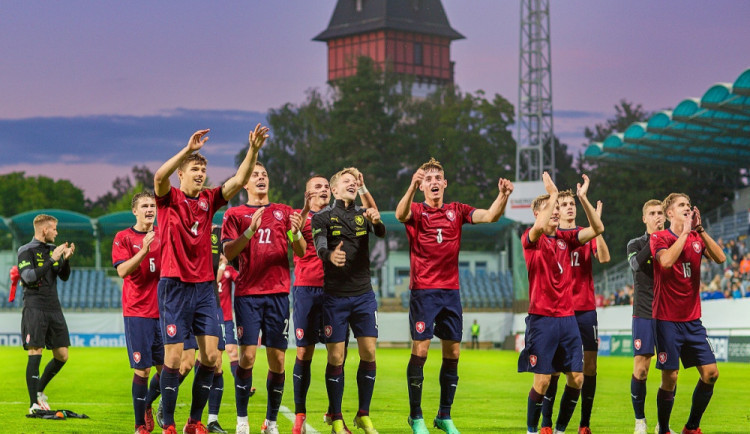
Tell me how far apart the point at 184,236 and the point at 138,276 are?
6.23 feet

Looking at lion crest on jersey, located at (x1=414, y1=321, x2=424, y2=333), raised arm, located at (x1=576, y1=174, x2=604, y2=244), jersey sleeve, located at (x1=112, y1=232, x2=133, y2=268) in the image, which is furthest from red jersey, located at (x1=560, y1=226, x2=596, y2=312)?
jersey sleeve, located at (x1=112, y1=232, x2=133, y2=268)

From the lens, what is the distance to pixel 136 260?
35.8ft

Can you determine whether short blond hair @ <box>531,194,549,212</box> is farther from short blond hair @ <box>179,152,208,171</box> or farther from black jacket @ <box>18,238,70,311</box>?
black jacket @ <box>18,238,70,311</box>

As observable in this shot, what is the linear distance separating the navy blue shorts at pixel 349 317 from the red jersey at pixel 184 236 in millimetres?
1433

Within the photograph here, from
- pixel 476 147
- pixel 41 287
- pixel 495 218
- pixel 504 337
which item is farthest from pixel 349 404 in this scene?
pixel 476 147

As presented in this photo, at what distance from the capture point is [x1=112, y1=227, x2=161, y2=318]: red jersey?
1159 cm

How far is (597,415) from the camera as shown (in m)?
14.4

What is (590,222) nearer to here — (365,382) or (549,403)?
(549,403)

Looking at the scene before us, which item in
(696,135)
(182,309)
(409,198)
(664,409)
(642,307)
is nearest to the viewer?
(182,309)

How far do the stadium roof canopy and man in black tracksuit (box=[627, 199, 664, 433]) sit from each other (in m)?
23.2

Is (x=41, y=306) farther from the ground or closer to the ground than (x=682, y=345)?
farther from the ground

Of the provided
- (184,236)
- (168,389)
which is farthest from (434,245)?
(168,389)

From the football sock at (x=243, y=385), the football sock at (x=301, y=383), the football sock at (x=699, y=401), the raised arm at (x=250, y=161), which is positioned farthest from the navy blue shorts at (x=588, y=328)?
the raised arm at (x=250, y=161)

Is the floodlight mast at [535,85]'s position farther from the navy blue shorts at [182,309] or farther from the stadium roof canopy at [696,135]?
the navy blue shorts at [182,309]
